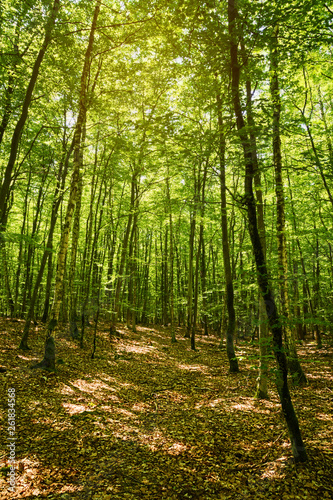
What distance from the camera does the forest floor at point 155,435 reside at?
401 centimetres

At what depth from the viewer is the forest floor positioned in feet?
13.1

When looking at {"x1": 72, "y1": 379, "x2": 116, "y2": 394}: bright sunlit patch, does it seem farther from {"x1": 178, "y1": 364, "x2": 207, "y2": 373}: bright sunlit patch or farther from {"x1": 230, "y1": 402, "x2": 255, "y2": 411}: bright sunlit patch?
{"x1": 178, "y1": 364, "x2": 207, "y2": 373}: bright sunlit patch

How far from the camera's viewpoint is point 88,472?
4.32 metres

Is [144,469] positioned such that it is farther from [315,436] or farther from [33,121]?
[33,121]

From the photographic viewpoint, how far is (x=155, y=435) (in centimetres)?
576

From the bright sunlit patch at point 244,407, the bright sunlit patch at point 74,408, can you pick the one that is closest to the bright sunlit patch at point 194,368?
the bright sunlit patch at point 244,407

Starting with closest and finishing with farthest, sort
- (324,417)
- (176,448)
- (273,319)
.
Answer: (273,319)
(176,448)
(324,417)

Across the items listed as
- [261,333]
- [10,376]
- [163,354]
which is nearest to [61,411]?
[10,376]

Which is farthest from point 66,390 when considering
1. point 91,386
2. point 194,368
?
point 194,368

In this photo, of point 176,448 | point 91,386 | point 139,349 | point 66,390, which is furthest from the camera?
point 139,349

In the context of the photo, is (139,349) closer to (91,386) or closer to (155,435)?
(91,386)

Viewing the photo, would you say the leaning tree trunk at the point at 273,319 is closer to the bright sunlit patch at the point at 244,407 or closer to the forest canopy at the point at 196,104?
the forest canopy at the point at 196,104

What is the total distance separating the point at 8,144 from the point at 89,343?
36.7 feet

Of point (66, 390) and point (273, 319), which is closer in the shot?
point (273, 319)
